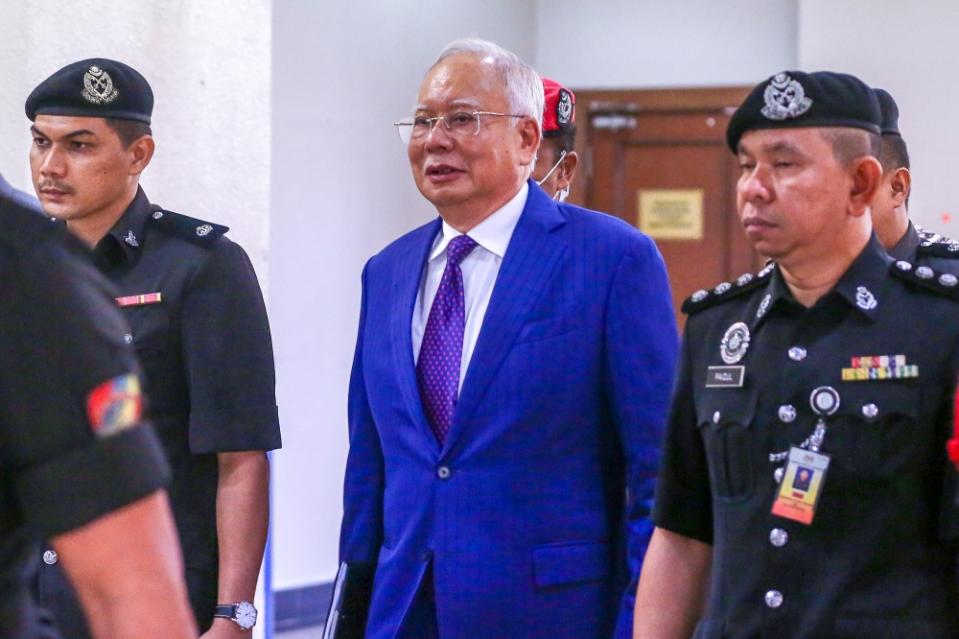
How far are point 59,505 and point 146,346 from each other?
134cm

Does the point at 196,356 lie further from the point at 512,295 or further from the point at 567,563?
the point at 567,563

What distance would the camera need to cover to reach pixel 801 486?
6.00ft

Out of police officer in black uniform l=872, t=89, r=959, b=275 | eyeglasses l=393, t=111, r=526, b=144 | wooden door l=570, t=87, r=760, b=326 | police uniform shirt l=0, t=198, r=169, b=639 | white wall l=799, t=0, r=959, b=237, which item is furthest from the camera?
wooden door l=570, t=87, r=760, b=326

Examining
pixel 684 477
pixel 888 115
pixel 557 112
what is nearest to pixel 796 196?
pixel 684 477

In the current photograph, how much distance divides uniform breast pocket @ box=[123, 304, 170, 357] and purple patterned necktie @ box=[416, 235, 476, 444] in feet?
1.42

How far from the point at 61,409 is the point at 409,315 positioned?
4.37ft

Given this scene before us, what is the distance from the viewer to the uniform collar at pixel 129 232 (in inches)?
97.8

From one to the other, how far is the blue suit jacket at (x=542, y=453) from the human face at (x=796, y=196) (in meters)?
0.43

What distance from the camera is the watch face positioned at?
7.87 ft

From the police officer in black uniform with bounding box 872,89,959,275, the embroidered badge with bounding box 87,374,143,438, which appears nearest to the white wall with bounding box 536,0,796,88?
the police officer in black uniform with bounding box 872,89,959,275

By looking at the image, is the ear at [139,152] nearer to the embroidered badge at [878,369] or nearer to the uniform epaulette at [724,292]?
the uniform epaulette at [724,292]

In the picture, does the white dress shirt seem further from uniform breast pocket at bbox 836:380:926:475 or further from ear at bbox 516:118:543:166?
uniform breast pocket at bbox 836:380:926:475

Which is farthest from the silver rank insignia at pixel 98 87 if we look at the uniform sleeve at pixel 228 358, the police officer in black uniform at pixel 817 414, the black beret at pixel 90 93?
the police officer in black uniform at pixel 817 414

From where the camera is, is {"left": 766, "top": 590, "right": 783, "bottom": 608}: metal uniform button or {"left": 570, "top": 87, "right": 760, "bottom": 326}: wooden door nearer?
{"left": 766, "top": 590, "right": 783, "bottom": 608}: metal uniform button
